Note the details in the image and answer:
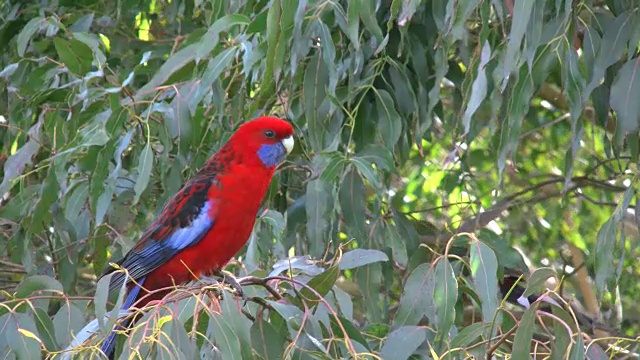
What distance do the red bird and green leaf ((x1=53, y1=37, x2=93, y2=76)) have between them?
47 cm

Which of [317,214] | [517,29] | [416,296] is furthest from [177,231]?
[517,29]

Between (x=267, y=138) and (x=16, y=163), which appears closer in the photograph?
(x=16, y=163)

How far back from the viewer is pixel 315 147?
3.09m

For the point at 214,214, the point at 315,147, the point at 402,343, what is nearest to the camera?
the point at 402,343

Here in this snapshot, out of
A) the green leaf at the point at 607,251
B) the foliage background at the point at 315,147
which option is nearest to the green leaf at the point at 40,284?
the foliage background at the point at 315,147

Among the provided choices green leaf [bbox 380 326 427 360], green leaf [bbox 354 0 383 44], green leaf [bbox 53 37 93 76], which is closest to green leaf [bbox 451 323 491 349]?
green leaf [bbox 380 326 427 360]

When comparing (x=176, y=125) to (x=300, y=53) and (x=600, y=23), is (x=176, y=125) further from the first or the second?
(x=600, y=23)

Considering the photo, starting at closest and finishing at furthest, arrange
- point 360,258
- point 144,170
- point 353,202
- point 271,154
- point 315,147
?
point 360,258 → point 144,170 → point 315,147 → point 353,202 → point 271,154

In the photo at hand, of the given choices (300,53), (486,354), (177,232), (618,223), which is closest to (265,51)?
(300,53)

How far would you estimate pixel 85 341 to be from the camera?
2201mm

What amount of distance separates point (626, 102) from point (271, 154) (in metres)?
1.19

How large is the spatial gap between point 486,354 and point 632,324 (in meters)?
3.54

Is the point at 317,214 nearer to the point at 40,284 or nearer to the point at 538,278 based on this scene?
the point at 40,284

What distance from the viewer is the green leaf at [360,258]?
242 centimetres
